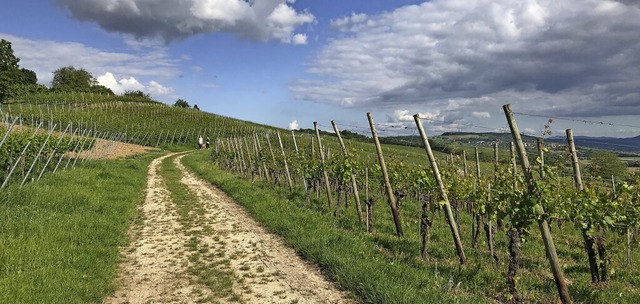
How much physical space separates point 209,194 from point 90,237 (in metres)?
7.92

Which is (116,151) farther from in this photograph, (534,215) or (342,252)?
(534,215)

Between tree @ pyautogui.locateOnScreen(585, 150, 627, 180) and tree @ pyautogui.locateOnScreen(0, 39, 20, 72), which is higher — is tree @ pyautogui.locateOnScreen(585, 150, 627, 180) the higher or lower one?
the lower one

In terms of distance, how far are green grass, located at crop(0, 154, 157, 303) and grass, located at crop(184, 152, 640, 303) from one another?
12.9 feet

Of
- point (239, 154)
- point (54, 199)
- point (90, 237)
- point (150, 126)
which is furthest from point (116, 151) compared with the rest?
point (90, 237)

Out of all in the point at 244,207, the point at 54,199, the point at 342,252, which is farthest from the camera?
the point at 244,207

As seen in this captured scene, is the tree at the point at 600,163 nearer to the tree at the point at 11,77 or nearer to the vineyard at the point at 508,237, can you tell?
the vineyard at the point at 508,237

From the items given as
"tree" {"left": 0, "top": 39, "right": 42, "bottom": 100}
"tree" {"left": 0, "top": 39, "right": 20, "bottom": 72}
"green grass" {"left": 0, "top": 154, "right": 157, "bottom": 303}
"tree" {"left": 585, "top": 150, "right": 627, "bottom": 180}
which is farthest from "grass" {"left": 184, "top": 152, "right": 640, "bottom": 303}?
"tree" {"left": 0, "top": 39, "right": 20, "bottom": 72}

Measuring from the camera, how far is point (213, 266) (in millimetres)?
7707

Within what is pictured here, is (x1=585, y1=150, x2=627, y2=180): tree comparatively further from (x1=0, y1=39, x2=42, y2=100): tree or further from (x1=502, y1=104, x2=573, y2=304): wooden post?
(x1=0, y1=39, x2=42, y2=100): tree

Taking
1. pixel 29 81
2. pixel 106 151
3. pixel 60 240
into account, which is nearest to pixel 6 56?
pixel 29 81

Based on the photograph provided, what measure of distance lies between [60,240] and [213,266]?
131 inches

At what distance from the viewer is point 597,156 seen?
387 inches

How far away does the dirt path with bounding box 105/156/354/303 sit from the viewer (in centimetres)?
632

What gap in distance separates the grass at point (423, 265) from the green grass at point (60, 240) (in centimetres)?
394
